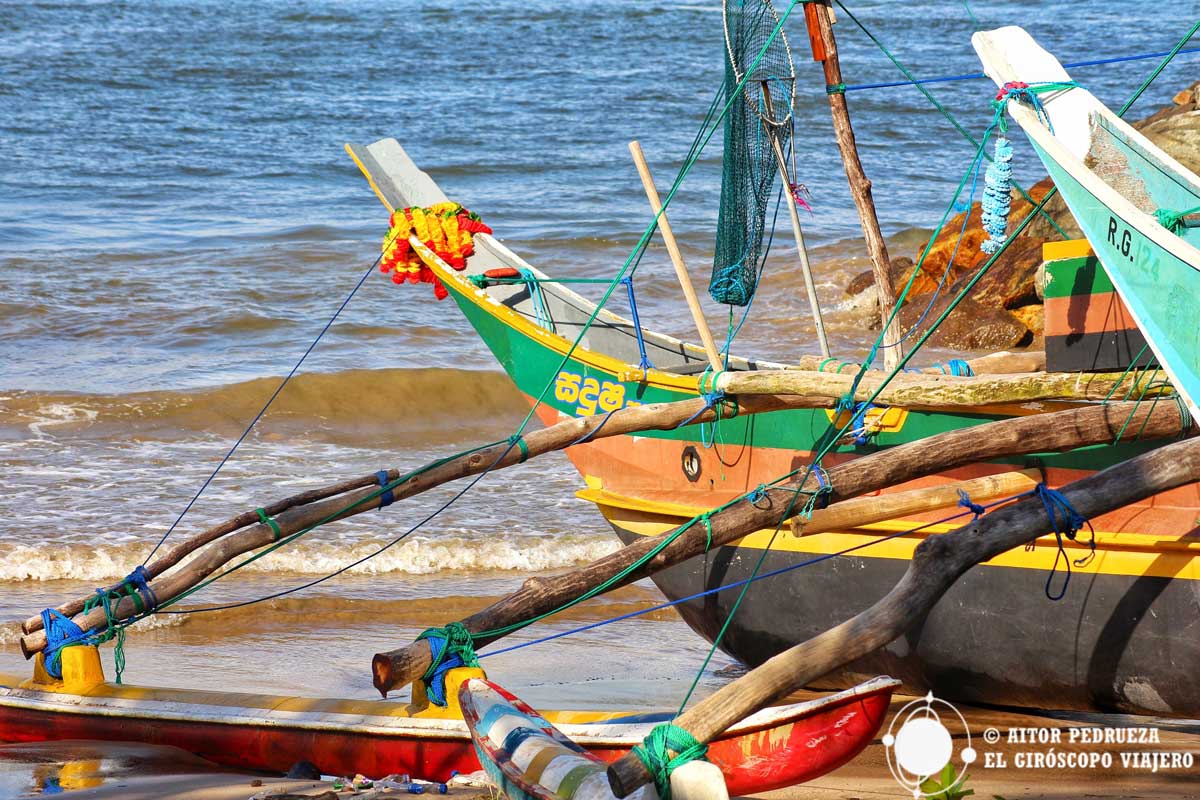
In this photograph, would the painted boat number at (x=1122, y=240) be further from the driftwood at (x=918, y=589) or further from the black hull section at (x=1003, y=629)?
the black hull section at (x=1003, y=629)

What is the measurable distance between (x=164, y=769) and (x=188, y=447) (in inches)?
237

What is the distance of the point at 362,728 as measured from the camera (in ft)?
16.1

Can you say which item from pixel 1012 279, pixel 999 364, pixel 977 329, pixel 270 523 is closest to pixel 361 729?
pixel 270 523

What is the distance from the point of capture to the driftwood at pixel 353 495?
5.55 metres

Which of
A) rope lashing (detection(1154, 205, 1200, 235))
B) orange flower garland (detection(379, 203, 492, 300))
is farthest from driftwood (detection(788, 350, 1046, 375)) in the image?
orange flower garland (detection(379, 203, 492, 300))

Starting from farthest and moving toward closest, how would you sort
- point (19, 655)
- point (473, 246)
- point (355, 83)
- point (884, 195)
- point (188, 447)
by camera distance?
point (355, 83) < point (884, 195) < point (188, 447) < point (473, 246) < point (19, 655)

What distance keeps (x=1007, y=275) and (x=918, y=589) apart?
378 inches

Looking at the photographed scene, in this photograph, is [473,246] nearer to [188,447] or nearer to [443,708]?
[443,708]

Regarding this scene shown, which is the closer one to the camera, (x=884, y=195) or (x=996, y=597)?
(x=996, y=597)

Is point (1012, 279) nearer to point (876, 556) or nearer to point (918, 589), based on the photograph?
point (876, 556)

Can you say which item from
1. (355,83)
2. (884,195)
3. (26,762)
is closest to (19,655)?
(26,762)

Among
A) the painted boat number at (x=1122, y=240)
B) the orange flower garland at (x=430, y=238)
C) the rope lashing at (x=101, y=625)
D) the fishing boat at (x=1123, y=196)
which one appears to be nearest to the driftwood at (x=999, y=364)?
the fishing boat at (x=1123, y=196)

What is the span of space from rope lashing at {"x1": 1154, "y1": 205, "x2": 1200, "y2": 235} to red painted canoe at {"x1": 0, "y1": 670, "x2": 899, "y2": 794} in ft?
7.49

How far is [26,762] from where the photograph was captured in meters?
5.12
